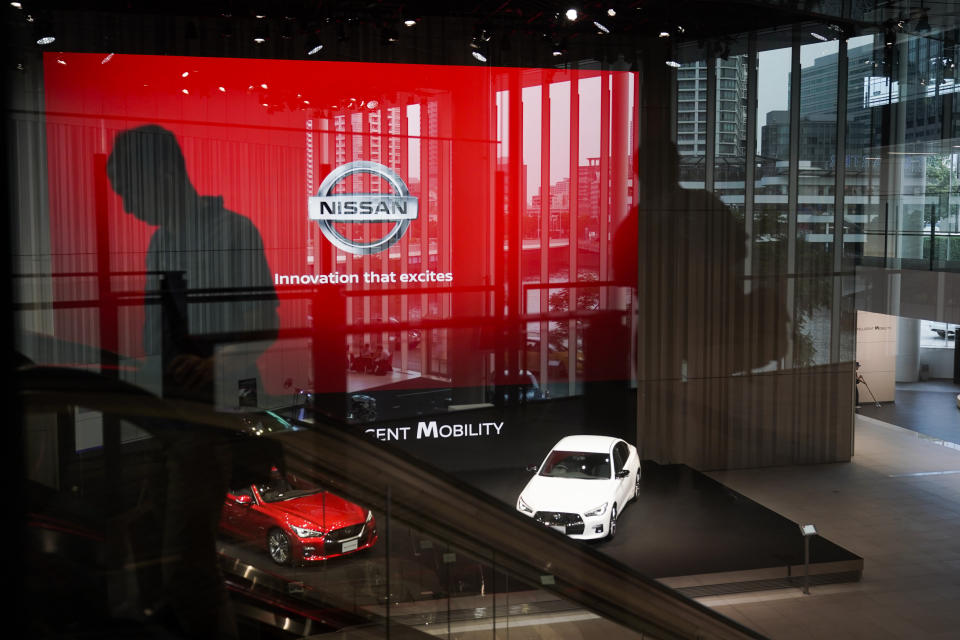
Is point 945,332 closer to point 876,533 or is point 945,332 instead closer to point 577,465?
point 876,533

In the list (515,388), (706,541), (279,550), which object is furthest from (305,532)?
(515,388)

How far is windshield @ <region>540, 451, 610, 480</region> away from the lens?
5.71 metres

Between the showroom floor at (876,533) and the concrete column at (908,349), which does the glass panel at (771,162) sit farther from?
the concrete column at (908,349)

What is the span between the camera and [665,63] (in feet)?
21.2

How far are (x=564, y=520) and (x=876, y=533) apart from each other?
2276mm

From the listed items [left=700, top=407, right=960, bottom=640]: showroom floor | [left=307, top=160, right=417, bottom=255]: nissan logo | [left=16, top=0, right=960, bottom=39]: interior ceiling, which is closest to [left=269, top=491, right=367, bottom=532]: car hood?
[left=700, top=407, right=960, bottom=640]: showroom floor

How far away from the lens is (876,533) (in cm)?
577

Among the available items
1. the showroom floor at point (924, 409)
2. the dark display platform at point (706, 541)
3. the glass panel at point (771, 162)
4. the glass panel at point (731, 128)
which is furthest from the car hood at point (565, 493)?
the showroom floor at point (924, 409)

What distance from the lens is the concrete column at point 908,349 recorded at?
7.88 metres

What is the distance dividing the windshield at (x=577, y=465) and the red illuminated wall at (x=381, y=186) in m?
0.64

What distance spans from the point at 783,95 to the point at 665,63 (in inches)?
42.0

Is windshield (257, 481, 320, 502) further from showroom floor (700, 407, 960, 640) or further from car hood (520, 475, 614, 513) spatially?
car hood (520, 475, 614, 513)

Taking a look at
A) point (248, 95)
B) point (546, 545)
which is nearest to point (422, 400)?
point (248, 95)

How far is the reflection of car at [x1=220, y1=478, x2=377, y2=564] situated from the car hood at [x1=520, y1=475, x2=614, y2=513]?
3.82 meters
